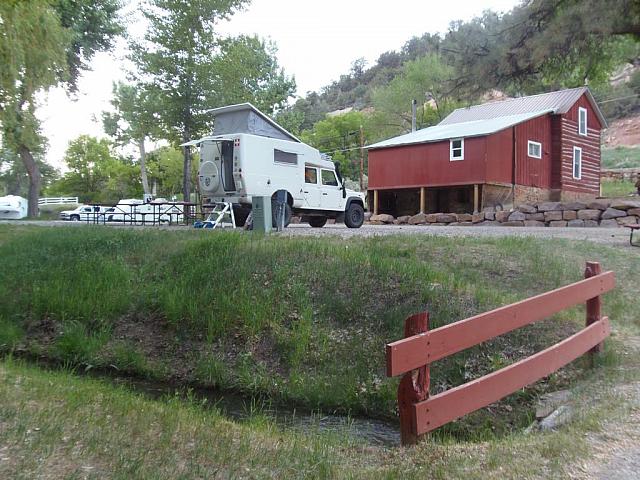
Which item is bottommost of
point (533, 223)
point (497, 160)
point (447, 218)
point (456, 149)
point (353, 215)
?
point (533, 223)

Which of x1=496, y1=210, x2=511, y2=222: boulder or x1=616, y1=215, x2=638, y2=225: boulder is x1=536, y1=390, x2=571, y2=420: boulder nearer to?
x1=616, y1=215, x2=638, y2=225: boulder

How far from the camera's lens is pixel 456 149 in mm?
26453

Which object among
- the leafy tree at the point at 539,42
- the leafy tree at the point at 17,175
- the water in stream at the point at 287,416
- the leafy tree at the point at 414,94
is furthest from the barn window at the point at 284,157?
the leafy tree at the point at 17,175

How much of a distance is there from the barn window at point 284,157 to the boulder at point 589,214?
11.5 m

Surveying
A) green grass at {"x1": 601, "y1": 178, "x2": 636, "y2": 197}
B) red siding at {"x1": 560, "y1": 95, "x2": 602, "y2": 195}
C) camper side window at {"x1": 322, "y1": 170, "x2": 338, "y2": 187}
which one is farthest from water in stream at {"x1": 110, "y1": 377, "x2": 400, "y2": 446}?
green grass at {"x1": 601, "y1": 178, "x2": 636, "y2": 197}

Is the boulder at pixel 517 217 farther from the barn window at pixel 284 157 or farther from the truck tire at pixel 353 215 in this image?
the barn window at pixel 284 157

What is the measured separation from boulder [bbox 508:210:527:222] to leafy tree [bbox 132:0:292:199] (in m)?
14.0

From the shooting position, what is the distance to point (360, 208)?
779 inches

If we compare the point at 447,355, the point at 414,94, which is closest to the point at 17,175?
the point at 414,94

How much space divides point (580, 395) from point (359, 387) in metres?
2.56

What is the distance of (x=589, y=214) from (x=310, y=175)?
11.0 metres

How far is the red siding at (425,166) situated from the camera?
83.8 ft

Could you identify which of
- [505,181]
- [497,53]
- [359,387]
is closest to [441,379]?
[359,387]

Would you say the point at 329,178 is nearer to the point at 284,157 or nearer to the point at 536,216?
the point at 284,157
